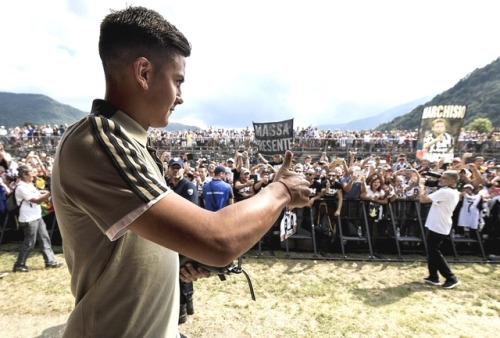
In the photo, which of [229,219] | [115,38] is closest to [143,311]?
[229,219]

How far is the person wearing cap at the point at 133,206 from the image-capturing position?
853 millimetres

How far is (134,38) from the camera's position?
3.51ft

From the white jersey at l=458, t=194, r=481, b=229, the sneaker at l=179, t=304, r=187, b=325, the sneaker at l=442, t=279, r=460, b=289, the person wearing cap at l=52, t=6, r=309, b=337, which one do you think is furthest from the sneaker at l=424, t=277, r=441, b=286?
the person wearing cap at l=52, t=6, r=309, b=337

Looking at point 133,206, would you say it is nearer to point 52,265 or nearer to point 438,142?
point 52,265

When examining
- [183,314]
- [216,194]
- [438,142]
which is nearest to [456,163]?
[438,142]

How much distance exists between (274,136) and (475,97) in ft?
371

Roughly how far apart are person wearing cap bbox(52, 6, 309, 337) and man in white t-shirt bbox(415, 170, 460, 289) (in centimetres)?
607

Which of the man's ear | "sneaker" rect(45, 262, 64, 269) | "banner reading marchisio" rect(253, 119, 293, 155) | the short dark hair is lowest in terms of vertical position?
"sneaker" rect(45, 262, 64, 269)

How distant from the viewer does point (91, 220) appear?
3.15 feet

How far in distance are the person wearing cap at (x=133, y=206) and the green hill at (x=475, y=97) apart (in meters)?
94.3

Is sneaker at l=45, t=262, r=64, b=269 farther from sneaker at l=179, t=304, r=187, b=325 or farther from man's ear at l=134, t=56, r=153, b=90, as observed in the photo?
man's ear at l=134, t=56, r=153, b=90

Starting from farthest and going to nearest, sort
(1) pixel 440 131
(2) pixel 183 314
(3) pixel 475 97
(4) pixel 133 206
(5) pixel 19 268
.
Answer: (3) pixel 475 97 → (1) pixel 440 131 → (5) pixel 19 268 → (2) pixel 183 314 → (4) pixel 133 206

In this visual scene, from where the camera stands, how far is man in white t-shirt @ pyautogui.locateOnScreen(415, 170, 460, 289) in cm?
596

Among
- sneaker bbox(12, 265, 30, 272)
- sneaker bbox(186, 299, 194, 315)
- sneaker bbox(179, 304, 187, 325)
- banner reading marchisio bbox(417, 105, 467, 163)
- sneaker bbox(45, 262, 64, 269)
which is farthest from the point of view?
banner reading marchisio bbox(417, 105, 467, 163)
